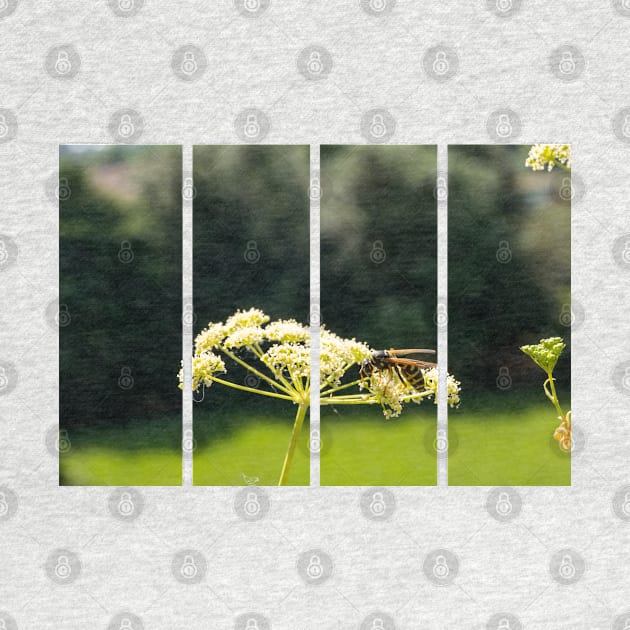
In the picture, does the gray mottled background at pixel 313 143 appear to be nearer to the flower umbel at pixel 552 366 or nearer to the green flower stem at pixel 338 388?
the flower umbel at pixel 552 366

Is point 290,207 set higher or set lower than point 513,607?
higher

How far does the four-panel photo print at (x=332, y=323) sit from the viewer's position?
3.39 meters

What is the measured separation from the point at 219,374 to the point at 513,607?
1.84 meters

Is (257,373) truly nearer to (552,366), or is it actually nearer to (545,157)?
(552,366)

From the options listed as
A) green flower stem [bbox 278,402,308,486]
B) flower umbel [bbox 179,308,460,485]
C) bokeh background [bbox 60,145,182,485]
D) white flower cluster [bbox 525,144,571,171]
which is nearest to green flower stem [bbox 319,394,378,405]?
flower umbel [bbox 179,308,460,485]

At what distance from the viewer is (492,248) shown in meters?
3.39

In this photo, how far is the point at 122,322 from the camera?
11.2 feet

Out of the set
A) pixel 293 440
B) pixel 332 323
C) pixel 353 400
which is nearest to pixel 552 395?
pixel 353 400

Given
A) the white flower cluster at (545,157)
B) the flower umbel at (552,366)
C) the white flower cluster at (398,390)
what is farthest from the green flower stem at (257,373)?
the white flower cluster at (545,157)

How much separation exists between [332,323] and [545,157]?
134 cm

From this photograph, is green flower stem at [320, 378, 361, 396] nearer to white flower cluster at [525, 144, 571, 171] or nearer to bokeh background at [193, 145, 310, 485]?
bokeh background at [193, 145, 310, 485]

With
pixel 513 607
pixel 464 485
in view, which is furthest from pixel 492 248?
pixel 513 607

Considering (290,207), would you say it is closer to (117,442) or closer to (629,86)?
(117,442)

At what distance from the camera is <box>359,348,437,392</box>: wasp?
3383 millimetres
